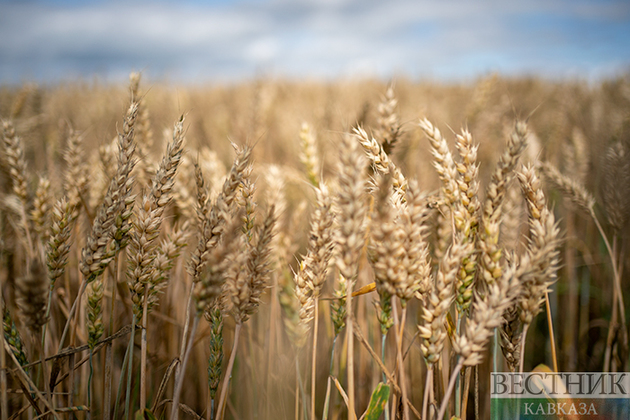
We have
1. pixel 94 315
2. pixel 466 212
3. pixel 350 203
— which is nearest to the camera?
pixel 350 203

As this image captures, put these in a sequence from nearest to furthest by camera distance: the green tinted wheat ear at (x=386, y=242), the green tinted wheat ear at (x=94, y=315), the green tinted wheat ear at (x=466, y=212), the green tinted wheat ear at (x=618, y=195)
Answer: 1. the green tinted wheat ear at (x=386, y=242)
2. the green tinted wheat ear at (x=466, y=212)
3. the green tinted wheat ear at (x=94, y=315)
4. the green tinted wheat ear at (x=618, y=195)

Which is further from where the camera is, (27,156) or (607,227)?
(27,156)

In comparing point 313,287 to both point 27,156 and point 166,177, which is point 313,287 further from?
point 27,156

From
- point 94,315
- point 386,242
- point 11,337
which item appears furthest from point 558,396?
point 11,337

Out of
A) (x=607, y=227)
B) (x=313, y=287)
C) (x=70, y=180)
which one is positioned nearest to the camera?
(x=313, y=287)

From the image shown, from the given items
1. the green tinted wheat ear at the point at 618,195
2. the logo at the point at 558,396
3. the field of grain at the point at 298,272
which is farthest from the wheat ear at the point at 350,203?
the green tinted wheat ear at the point at 618,195

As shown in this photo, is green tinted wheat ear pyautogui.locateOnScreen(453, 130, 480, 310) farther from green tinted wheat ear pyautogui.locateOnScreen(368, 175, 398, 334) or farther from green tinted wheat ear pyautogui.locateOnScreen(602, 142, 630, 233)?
green tinted wheat ear pyautogui.locateOnScreen(602, 142, 630, 233)

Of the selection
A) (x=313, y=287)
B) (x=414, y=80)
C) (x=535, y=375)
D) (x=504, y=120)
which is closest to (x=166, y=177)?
(x=313, y=287)

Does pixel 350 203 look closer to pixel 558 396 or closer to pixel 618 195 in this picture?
pixel 558 396

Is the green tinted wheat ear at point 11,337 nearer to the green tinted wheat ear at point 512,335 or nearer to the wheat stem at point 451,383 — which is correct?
the wheat stem at point 451,383

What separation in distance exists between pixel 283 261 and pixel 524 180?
96cm

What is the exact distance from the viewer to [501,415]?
4.11 feet

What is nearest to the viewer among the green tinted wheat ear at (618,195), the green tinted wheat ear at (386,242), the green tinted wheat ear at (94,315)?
the green tinted wheat ear at (386,242)

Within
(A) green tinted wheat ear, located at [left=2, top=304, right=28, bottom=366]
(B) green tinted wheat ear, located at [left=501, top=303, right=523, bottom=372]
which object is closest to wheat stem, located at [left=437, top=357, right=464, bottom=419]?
(B) green tinted wheat ear, located at [left=501, top=303, right=523, bottom=372]
